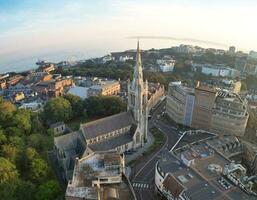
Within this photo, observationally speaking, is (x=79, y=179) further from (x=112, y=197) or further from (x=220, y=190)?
(x=220, y=190)

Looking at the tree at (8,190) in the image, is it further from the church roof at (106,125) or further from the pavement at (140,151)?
the pavement at (140,151)

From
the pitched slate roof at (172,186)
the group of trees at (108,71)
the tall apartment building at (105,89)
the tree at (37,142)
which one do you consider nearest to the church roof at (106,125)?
the tree at (37,142)

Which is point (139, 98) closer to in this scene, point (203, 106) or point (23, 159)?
point (203, 106)

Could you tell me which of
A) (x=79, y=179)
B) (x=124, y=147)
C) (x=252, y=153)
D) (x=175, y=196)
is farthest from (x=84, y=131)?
(x=252, y=153)

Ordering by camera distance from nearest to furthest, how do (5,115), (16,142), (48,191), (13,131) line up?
→ (48,191), (16,142), (13,131), (5,115)

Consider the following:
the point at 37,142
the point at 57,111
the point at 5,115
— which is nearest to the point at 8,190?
the point at 37,142

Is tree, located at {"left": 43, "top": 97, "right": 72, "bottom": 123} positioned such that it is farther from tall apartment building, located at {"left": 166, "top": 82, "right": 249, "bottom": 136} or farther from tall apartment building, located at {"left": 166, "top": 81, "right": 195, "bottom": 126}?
tall apartment building, located at {"left": 166, "top": 82, "right": 249, "bottom": 136}
